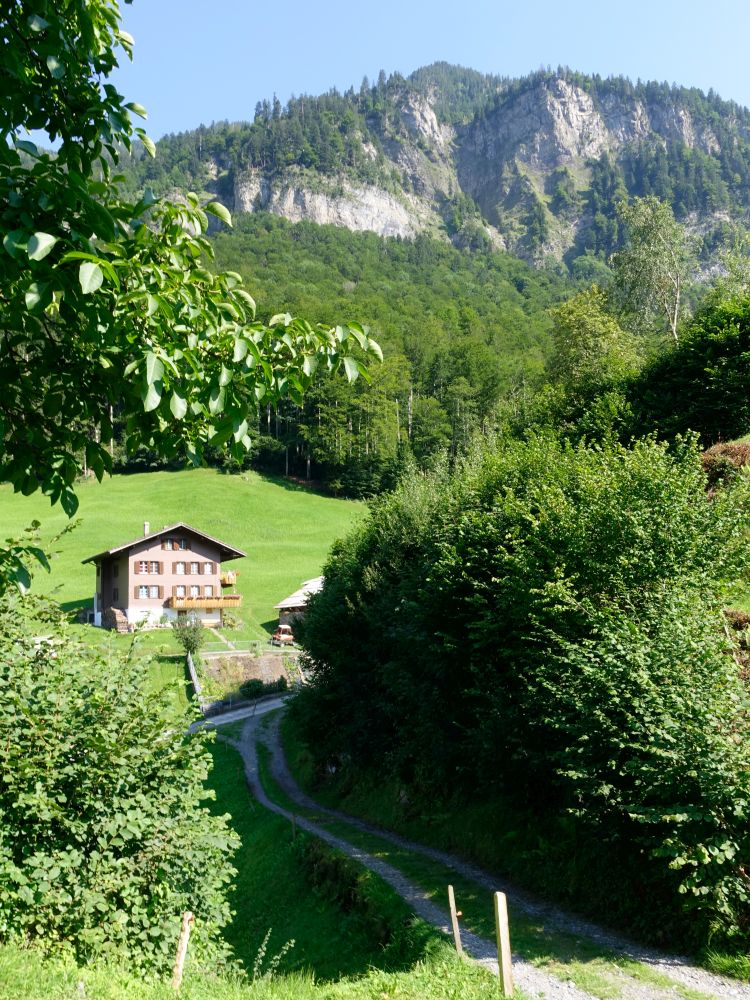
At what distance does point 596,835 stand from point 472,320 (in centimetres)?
15225

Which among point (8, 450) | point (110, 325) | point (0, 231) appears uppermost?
point (0, 231)

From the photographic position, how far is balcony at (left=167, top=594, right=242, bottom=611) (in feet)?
214

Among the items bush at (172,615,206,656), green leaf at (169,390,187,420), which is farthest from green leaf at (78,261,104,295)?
bush at (172,615,206,656)

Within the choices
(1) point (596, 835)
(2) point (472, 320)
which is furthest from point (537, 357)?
(1) point (596, 835)

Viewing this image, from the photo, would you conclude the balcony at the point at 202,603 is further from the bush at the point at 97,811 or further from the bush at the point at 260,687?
the bush at the point at 97,811

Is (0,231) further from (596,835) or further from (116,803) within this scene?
(596,835)

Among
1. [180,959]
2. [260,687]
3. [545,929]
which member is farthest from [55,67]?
[260,687]

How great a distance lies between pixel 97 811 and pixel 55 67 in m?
9.21

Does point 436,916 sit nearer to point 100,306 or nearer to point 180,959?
point 180,959

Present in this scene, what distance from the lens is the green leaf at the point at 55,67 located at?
4938mm

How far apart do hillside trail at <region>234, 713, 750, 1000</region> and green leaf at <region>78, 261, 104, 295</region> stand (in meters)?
12.5

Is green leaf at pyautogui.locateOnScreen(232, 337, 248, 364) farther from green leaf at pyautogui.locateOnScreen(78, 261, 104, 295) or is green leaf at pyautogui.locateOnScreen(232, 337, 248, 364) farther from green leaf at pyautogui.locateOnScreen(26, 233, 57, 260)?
green leaf at pyautogui.locateOnScreen(26, 233, 57, 260)

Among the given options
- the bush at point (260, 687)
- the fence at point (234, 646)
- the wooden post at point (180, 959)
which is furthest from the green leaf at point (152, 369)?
the fence at point (234, 646)

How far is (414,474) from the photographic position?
3384 centimetres
